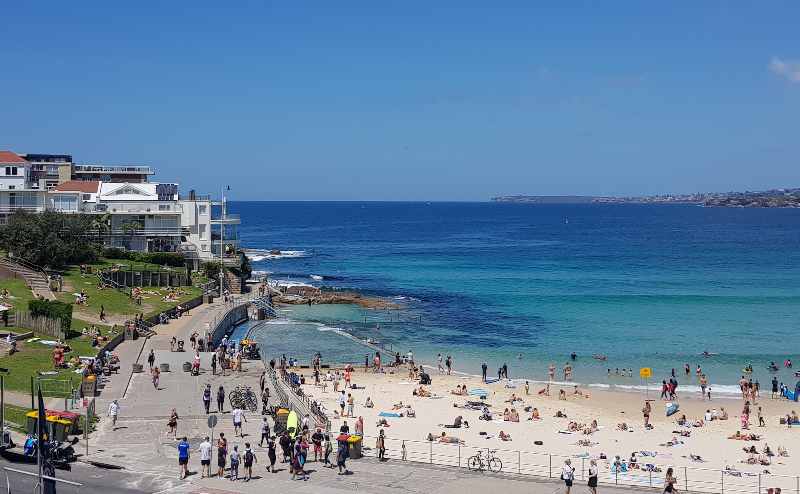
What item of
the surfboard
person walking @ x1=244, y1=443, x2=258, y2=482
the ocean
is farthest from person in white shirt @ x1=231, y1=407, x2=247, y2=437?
the ocean

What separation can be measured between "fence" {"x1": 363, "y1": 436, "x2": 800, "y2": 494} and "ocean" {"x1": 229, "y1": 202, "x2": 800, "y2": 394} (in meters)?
17.4

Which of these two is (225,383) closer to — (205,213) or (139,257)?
(139,257)

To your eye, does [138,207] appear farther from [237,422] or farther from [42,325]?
[237,422]

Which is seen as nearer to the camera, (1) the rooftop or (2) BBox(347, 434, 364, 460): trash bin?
(2) BBox(347, 434, 364, 460): trash bin

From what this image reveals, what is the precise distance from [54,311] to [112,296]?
13591mm

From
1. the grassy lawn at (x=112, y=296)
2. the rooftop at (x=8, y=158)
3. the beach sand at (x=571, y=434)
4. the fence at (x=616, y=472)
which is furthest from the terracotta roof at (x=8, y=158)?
the fence at (x=616, y=472)

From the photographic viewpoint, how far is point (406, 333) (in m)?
61.6

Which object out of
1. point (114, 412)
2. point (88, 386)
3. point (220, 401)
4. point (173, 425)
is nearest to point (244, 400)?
Result: point (220, 401)

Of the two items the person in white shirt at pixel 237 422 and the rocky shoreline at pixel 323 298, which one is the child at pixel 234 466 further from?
the rocky shoreline at pixel 323 298

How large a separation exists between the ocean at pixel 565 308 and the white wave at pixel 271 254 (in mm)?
308

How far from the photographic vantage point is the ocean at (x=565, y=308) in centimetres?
5297

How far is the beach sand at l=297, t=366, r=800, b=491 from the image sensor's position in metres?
28.3

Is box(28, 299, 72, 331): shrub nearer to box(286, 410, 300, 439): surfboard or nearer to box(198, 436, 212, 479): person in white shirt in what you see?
box(286, 410, 300, 439): surfboard

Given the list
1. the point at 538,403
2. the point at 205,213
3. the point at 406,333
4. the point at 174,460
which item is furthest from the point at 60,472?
the point at 205,213
